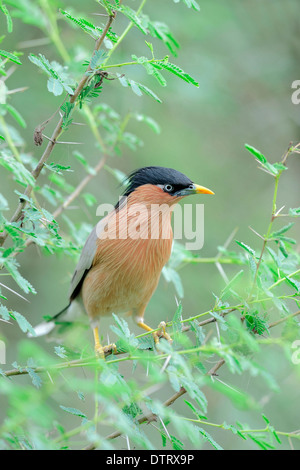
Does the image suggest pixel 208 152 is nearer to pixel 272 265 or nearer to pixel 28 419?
pixel 272 265

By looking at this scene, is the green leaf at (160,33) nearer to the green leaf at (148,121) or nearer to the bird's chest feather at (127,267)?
the green leaf at (148,121)

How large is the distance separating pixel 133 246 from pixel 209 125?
545cm

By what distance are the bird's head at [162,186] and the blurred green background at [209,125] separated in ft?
5.70

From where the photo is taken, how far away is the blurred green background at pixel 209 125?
6.23 metres

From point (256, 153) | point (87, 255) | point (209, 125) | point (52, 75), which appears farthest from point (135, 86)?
point (209, 125)

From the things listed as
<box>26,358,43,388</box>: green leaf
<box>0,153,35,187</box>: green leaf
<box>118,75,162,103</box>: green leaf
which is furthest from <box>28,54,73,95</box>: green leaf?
<box>26,358,43,388</box>: green leaf

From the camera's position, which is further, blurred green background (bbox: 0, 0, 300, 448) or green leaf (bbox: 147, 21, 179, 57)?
blurred green background (bbox: 0, 0, 300, 448)

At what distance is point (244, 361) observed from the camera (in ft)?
6.04

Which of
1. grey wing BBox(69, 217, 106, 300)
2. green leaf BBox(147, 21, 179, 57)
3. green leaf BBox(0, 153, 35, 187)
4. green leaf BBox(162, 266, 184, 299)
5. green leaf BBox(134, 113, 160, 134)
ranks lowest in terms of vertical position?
grey wing BBox(69, 217, 106, 300)

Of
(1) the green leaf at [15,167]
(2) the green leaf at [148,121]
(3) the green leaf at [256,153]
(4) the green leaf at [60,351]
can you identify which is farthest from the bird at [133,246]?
(1) the green leaf at [15,167]

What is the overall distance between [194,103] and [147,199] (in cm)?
375

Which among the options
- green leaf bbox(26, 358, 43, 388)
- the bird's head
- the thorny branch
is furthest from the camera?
the bird's head

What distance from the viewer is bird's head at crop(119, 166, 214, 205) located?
3.88m

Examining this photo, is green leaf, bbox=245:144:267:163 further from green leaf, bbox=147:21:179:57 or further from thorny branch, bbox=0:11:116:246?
thorny branch, bbox=0:11:116:246
